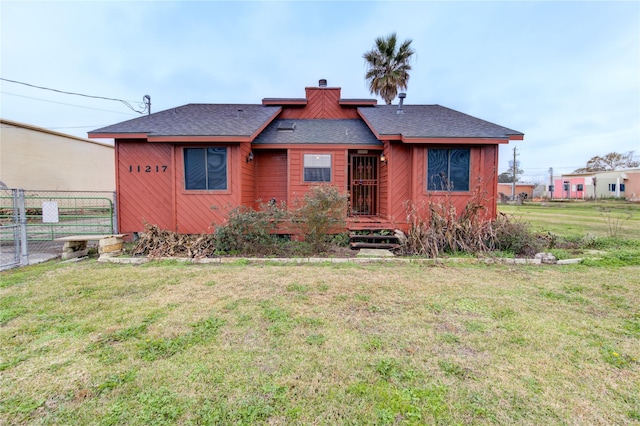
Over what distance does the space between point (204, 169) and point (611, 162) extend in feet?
203

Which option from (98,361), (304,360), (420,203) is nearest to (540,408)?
(304,360)

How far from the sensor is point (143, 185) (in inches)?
297

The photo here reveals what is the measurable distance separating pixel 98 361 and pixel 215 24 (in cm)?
1773

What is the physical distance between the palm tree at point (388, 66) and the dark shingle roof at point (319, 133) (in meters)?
6.28

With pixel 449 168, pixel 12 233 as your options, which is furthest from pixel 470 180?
pixel 12 233

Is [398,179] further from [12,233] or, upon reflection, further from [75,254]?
[12,233]

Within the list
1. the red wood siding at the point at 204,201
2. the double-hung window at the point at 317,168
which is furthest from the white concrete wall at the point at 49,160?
the double-hung window at the point at 317,168

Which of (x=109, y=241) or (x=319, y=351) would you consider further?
(x=109, y=241)

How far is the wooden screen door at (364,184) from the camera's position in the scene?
8711 millimetres

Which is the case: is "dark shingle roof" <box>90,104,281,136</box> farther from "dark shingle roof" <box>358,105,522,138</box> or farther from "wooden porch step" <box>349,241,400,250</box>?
"wooden porch step" <box>349,241,400,250</box>

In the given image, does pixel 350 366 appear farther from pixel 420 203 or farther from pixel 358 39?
pixel 358 39

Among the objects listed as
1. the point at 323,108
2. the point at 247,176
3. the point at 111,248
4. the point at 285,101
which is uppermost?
the point at 285,101

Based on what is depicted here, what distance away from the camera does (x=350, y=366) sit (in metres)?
2.24

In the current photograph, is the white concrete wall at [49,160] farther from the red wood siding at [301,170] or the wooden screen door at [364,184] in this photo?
the wooden screen door at [364,184]
